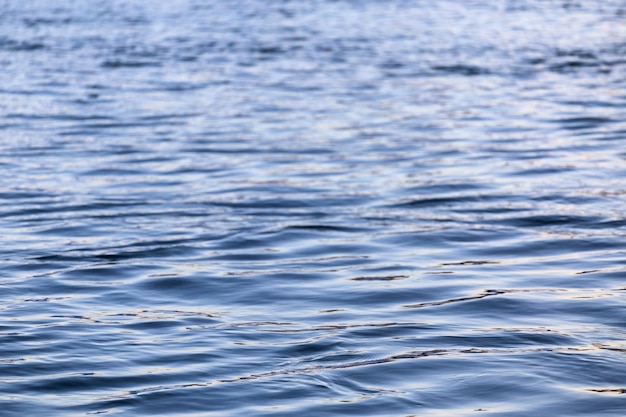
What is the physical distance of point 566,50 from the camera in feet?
67.8

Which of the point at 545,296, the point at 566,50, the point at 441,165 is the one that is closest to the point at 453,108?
the point at 441,165

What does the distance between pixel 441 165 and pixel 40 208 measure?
147 inches

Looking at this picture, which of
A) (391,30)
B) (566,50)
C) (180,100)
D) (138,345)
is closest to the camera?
(138,345)

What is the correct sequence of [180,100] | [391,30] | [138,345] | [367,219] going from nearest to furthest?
[138,345]
[367,219]
[180,100]
[391,30]

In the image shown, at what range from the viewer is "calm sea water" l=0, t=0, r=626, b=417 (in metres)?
5.77

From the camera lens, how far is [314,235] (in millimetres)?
9023

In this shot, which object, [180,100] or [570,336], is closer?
[570,336]

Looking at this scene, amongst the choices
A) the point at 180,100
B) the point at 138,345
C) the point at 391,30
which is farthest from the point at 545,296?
the point at 391,30

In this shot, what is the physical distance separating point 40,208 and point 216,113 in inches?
213

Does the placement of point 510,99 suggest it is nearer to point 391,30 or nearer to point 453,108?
point 453,108

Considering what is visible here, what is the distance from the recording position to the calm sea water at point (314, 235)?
577 cm

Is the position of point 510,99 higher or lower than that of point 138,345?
lower

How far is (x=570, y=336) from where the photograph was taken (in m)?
6.43

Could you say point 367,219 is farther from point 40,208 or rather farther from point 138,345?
point 138,345
